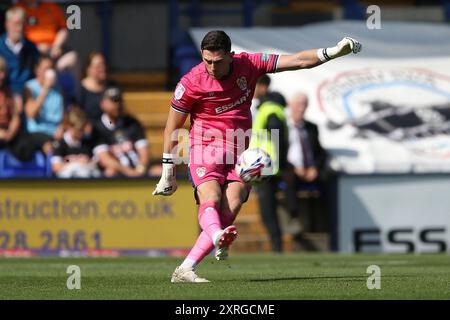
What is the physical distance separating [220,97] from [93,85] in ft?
32.2

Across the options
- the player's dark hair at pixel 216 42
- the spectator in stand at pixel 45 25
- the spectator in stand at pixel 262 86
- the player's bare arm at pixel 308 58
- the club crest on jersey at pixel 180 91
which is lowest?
the spectator in stand at pixel 262 86

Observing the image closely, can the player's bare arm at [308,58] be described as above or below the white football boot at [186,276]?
above

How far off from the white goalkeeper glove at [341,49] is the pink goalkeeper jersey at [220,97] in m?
0.43

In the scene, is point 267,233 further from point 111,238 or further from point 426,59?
point 426,59

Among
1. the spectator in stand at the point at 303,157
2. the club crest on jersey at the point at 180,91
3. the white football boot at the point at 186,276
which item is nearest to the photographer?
the white football boot at the point at 186,276

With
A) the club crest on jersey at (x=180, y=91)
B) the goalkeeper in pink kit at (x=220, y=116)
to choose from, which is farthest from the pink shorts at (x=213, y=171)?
the club crest on jersey at (x=180, y=91)

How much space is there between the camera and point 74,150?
20.8 meters

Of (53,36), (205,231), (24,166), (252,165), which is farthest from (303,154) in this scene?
(205,231)

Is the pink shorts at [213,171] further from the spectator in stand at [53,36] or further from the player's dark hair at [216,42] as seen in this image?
the spectator in stand at [53,36]

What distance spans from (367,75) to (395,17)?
11.7ft

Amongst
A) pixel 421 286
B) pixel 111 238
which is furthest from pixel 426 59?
pixel 421 286

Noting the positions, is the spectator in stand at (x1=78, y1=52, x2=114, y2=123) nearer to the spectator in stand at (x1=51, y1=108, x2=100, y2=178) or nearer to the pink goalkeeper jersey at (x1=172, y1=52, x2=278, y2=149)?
the spectator in stand at (x1=51, y1=108, x2=100, y2=178)

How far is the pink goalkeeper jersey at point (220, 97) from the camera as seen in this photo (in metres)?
12.1

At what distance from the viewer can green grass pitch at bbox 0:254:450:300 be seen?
1048 cm
